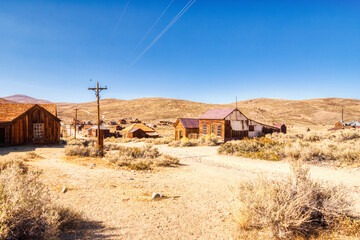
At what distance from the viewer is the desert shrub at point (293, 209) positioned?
3326mm

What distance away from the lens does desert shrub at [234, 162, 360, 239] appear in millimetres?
3326

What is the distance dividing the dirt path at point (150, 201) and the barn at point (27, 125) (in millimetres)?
11597

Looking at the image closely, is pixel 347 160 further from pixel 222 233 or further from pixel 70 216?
pixel 70 216

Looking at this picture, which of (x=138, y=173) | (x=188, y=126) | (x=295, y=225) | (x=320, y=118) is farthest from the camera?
(x=320, y=118)

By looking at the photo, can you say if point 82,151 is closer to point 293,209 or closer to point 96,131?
point 293,209

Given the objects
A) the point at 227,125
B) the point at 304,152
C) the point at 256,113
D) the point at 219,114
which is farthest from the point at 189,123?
the point at 256,113

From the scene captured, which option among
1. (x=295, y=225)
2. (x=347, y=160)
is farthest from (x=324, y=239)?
(x=347, y=160)

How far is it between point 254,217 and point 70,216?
321 cm

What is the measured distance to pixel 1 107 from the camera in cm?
1722

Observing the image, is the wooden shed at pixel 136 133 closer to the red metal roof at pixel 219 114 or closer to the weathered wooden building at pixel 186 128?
the weathered wooden building at pixel 186 128

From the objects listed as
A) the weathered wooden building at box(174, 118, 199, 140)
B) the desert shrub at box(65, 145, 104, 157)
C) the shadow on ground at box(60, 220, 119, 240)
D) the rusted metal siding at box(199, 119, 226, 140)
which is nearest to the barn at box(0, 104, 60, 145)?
the desert shrub at box(65, 145, 104, 157)

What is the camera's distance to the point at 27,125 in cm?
1645

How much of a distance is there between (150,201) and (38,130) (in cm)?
1633

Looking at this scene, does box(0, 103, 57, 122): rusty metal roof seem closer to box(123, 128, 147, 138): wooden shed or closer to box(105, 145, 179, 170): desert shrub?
box(105, 145, 179, 170): desert shrub
